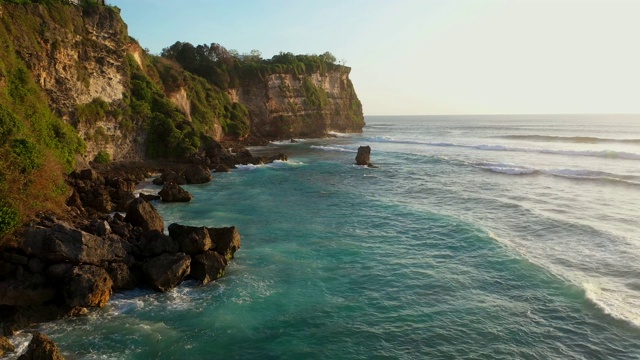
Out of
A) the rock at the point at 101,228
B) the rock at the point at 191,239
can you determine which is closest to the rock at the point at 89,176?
the rock at the point at 101,228

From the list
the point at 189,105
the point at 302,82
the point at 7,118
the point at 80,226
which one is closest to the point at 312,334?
the point at 80,226

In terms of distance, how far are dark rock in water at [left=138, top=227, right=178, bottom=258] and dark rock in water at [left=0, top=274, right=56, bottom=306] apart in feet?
12.1

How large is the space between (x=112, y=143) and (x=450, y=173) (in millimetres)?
34910

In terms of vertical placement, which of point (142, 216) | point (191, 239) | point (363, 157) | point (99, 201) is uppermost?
point (142, 216)

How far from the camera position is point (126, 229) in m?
18.9

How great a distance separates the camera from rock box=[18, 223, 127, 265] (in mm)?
14973

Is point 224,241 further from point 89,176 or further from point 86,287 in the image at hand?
point 89,176

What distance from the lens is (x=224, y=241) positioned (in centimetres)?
1895

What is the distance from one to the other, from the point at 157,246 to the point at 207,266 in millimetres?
2297

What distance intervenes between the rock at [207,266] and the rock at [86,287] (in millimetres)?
3334

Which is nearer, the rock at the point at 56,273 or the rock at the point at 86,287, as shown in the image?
the rock at the point at 86,287

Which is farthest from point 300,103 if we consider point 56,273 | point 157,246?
point 56,273

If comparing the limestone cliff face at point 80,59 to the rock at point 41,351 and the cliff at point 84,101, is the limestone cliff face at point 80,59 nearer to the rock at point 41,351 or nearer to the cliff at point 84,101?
the cliff at point 84,101

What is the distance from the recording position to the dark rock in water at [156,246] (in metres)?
17.3
